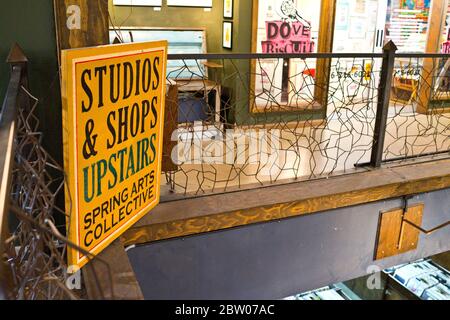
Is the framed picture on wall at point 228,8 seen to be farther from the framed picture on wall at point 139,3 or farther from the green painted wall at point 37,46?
the green painted wall at point 37,46

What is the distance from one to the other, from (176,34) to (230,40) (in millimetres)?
761

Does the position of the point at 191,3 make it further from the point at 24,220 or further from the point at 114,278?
A: the point at 24,220

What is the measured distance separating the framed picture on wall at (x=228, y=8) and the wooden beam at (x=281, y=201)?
2.74 m

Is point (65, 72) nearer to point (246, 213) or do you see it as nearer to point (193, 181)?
point (246, 213)

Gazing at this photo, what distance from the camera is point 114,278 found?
1.89 m

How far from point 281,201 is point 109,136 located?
4.55 ft

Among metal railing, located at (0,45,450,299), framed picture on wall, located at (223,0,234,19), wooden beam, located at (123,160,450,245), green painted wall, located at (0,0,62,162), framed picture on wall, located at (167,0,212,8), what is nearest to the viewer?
metal railing, located at (0,45,450,299)

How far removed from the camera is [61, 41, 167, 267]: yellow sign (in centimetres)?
184

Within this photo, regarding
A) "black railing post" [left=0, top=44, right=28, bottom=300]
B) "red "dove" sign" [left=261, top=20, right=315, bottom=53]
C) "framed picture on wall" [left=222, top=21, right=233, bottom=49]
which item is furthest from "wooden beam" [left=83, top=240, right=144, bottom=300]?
"red "dove" sign" [left=261, top=20, right=315, bottom=53]

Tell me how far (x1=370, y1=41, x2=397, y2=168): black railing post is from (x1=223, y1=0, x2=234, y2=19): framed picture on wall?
2410 millimetres

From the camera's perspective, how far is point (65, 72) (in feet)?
5.68

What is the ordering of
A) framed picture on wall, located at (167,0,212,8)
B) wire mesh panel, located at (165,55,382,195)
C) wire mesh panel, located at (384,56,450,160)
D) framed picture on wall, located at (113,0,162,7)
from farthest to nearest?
framed picture on wall, located at (167,0,212,8)
framed picture on wall, located at (113,0,162,7)
wire mesh panel, located at (384,56,450,160)
wire mesh panel, located at (165,55,382,195)

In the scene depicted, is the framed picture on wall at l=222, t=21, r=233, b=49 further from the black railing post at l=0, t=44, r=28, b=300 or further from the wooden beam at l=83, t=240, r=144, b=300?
the wooden beam at l=83, t=240, r=144, b=300

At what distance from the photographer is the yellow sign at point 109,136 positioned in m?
1.84
